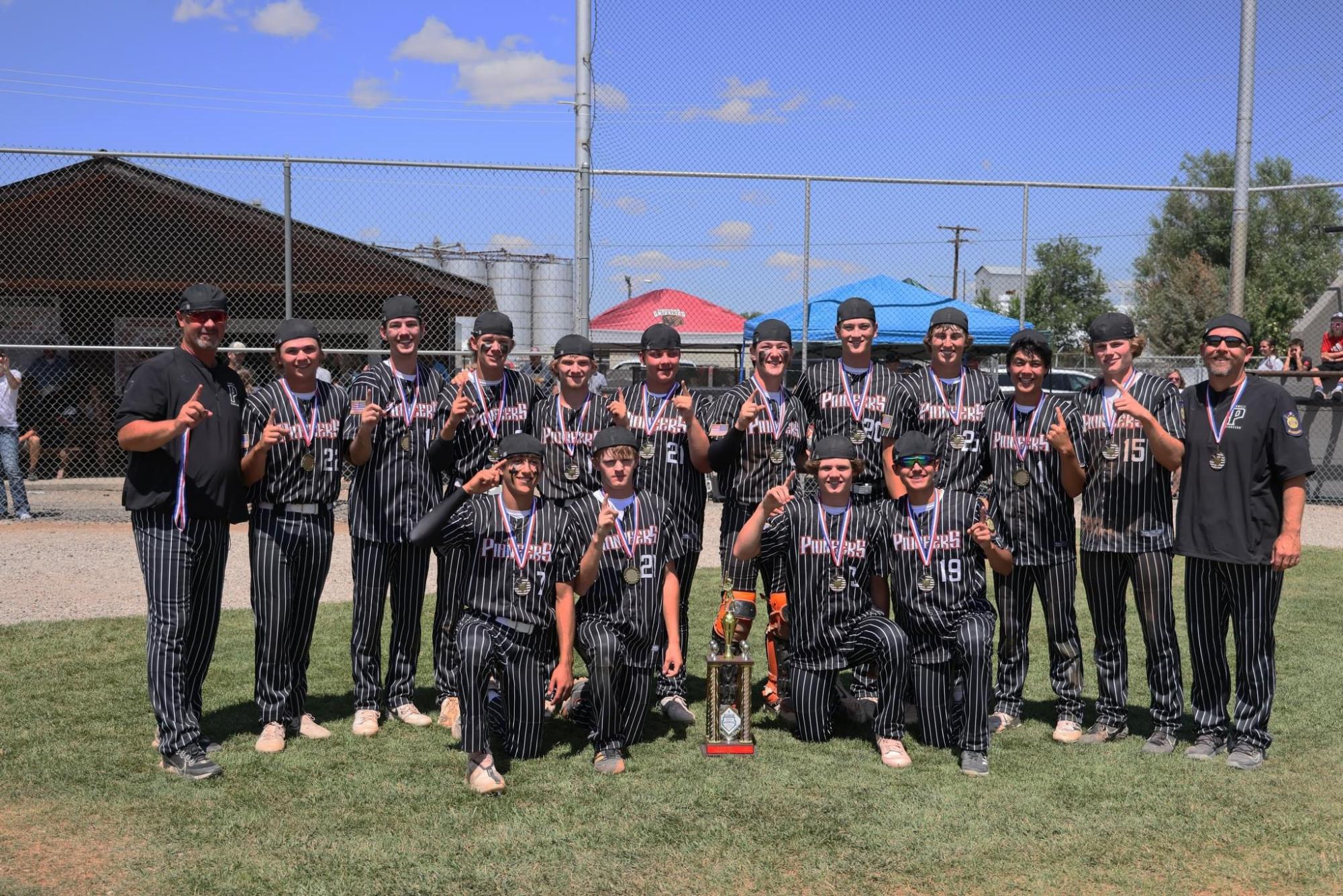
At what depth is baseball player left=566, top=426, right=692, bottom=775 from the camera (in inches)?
216

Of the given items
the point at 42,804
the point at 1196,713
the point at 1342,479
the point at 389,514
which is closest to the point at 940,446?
the point at 1196,713

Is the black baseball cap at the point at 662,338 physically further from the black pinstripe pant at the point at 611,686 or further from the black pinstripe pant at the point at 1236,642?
the black pinstripe pant at the point at 1236,642

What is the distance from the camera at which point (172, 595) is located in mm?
5215

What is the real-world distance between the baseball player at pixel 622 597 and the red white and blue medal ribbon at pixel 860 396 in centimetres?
113

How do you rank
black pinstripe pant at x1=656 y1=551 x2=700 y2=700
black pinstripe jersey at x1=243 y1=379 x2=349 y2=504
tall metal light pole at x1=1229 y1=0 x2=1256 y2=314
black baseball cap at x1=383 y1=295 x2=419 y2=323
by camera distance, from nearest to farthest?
black pinstripe jersey at x1=243 y1=379 x2=349 y2=504
black baseball cap at x1=383 y1=295 x2=419 y2=323
black pinstripe pant at x1=656 y1=551 x2=700 y2=700
tall metal light pole at x1=1229 y1=0 x2=1256 y2=314

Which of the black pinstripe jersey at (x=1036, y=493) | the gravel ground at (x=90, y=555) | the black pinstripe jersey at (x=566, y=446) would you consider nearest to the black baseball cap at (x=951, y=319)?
the black pinstripe jersey at (x=1036, y=493)

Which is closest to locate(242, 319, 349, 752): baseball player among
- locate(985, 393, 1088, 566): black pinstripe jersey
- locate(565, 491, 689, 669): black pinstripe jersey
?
locate(565, 491, 689, 669): black pinstripe jersey

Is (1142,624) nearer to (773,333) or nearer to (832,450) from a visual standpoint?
(832,450)

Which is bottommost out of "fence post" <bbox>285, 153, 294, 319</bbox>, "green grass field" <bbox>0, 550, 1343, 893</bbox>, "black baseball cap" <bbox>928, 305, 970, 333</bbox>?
"green grass field" <bbox>0, 550, 1343, 893</bbox>

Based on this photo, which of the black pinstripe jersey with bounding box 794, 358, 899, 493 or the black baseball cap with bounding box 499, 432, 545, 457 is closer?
the black baseball cap with bounding box 499, 432, 545, 457

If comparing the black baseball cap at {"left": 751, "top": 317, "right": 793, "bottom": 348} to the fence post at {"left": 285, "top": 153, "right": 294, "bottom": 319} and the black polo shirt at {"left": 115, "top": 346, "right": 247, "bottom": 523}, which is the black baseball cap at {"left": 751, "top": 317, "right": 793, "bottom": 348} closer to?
the black polo shirt at {"left": 115, "top": 346, "right": 247, "bottom": 523}

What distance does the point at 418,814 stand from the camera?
481cm

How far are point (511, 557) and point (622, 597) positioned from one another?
0.61 metres

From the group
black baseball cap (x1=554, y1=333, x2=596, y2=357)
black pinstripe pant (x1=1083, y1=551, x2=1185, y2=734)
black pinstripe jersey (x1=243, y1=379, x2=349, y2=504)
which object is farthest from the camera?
black baseball cap (x1=554, y1=333, x2=596, y2=357)
